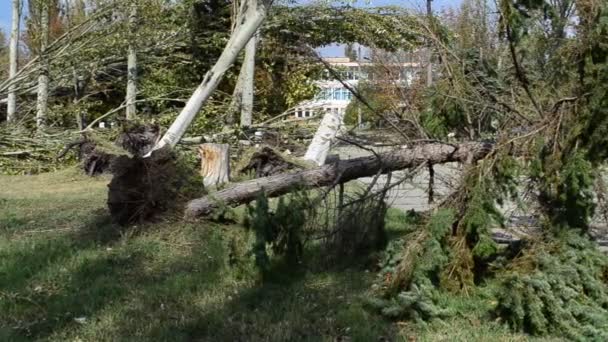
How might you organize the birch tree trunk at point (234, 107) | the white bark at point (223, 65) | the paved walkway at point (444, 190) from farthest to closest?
the birch tree trunk at point (234, 107), the white bark at point (223, 65), the paved walkway at point (444, 190)

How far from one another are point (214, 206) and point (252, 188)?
46 cm

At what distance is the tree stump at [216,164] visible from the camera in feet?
28.3

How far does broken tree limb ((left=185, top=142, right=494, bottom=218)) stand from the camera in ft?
17.9

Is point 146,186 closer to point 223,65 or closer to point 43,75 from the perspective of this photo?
point 223,65

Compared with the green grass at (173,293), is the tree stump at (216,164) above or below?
above

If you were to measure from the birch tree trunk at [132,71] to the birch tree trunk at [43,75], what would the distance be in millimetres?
1533

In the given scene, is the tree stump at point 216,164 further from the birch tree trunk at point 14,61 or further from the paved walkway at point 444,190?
the birch tree trunk at point 14,61

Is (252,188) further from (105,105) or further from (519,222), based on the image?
(105,105)

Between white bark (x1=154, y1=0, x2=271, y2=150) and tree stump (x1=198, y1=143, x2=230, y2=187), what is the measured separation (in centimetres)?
54

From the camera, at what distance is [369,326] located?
4.27m

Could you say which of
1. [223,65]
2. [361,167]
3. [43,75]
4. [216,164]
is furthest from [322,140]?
[43,75]

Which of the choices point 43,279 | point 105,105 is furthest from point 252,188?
point 105,105

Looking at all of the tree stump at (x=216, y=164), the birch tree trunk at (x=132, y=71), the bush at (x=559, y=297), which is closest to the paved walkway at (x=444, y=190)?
the bush at (x=559, y=297)

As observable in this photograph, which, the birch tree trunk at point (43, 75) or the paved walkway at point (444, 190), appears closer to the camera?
the paved walkway at point (444, 190)
